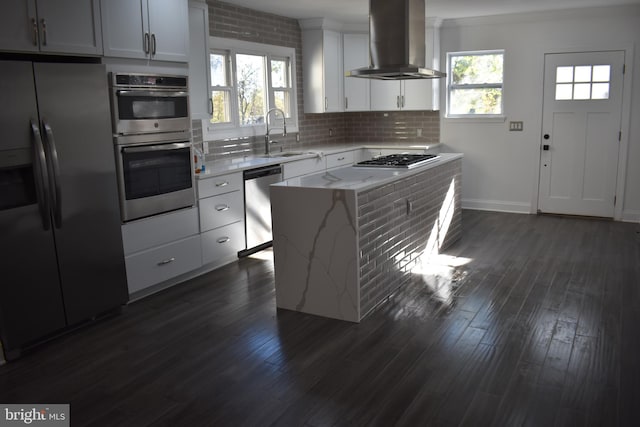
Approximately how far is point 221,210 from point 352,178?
1.41m

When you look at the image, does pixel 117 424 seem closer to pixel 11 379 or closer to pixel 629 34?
pixel 11 379

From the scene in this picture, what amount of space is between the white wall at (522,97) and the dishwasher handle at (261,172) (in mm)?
2835

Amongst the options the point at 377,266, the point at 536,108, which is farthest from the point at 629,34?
the point at 377,266

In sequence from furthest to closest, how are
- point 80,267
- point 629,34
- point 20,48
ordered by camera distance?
point 629,34 → point 80,267 → point 20,48

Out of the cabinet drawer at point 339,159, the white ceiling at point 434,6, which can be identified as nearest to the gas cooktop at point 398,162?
the cabinet drawer at point 339,159

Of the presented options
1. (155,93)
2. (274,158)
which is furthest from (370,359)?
(274,158)

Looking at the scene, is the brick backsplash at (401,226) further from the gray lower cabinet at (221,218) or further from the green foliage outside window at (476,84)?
the green foliage outside window at (476,84)

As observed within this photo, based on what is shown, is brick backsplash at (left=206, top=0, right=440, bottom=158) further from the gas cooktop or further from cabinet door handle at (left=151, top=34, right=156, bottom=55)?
the gas cooktop

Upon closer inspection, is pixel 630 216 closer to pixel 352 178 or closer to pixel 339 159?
pixel 339 159

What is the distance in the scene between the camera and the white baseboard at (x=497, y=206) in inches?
283

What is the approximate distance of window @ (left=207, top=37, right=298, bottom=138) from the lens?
5883mm

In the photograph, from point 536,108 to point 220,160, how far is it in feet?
13.0

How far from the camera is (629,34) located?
6301 mm

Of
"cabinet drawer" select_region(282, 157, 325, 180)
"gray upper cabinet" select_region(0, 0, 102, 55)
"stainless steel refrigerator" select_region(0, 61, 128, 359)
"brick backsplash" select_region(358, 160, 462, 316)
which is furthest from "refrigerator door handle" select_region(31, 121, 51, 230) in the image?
"cabinet drawer" select_region(282, 157, 325, 180)
